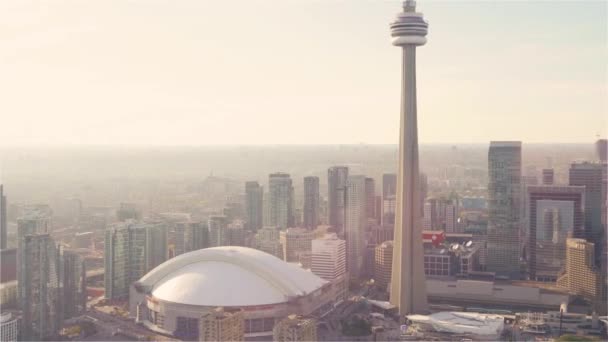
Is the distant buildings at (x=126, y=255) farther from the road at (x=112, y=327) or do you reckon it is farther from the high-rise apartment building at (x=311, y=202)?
the high-rise apartment building at (x=311, y=202)

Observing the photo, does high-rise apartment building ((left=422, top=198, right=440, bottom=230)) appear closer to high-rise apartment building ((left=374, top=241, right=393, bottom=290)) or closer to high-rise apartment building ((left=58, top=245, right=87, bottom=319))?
high-rise apartment building ((left=374, top=241, right=393, bottom=290))

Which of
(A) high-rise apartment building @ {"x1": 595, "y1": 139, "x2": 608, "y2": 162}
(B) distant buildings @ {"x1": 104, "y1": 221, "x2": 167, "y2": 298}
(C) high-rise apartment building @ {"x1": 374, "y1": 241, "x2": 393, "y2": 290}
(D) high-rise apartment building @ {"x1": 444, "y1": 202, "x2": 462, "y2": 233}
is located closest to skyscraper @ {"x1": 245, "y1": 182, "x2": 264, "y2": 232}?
(C) high-rise apartment building @ {"x1": 374, "y1": 241, "x2": 393, "y2": 290}

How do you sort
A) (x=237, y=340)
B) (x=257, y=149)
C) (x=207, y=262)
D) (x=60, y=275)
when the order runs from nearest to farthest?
(x=237, y=340), (x=60, y=275), (x=207, y=262), (x=257, y=149)

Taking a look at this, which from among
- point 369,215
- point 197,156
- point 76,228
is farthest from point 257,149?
point 76,228

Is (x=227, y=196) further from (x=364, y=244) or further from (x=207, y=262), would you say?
(x=207, y=262)

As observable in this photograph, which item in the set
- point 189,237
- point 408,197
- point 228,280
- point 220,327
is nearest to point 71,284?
point 228,280

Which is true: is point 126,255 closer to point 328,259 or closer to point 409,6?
point 328,259
